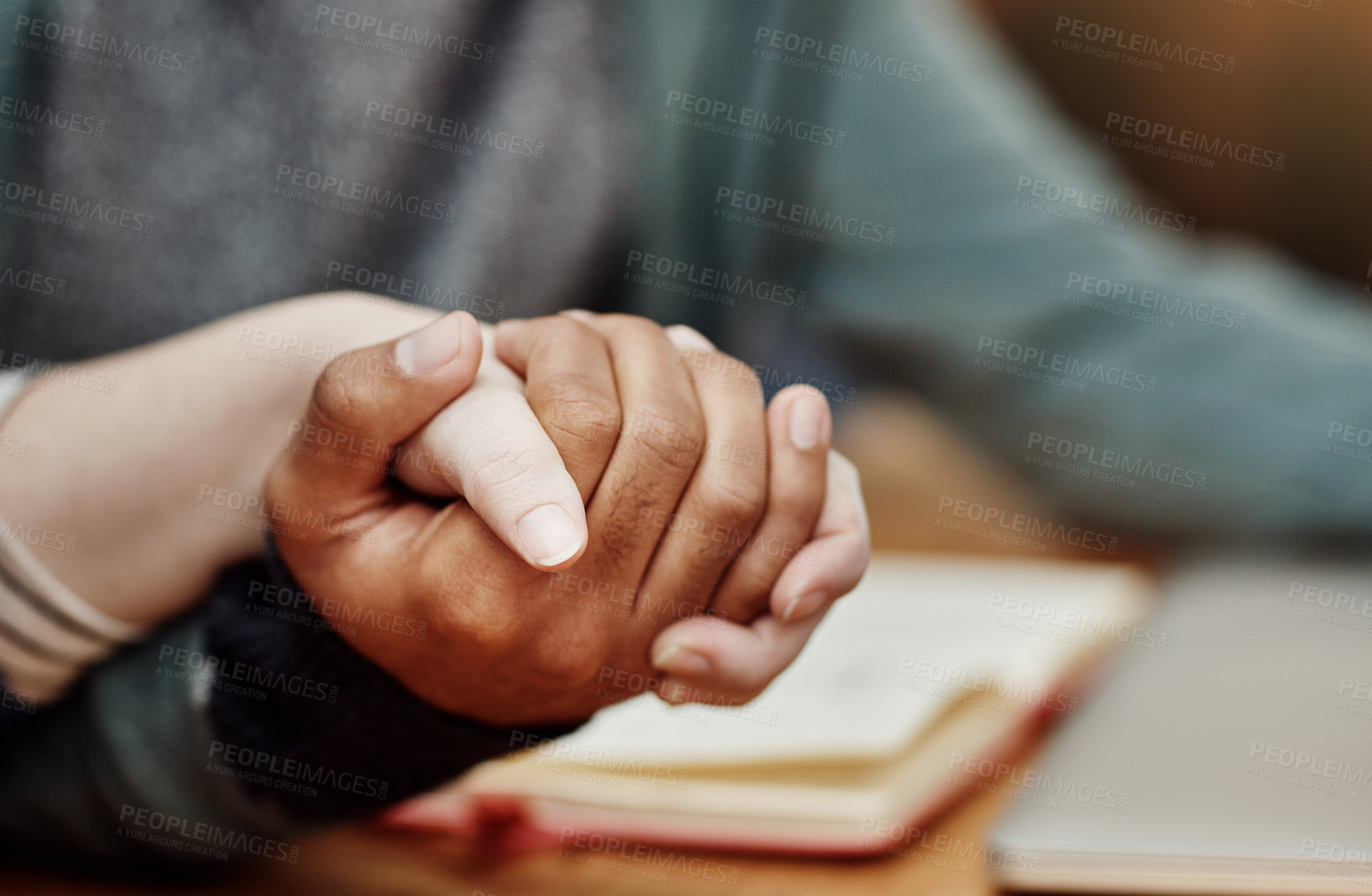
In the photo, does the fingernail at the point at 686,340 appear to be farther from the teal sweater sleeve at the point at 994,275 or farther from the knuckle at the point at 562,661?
the teal sweater sleeve at the point at 994,275

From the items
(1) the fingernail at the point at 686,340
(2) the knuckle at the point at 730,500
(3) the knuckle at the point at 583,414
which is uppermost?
(1) the fingernail at the point at 686,340

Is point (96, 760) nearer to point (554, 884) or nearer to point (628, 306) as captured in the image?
point (554, 884)

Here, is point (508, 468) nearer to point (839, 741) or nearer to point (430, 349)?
point (430, 349)

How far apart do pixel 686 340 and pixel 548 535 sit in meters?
0.10

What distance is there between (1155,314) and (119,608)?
59 cm

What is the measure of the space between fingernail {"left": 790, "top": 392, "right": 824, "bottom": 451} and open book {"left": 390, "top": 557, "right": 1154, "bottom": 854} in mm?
109

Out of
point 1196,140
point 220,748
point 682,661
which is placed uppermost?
point 1196,140

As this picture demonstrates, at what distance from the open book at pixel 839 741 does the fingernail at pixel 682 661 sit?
0.06m

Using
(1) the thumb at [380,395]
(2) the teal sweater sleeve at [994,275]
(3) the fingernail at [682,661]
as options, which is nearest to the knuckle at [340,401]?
(1) the thumb at [380,395]

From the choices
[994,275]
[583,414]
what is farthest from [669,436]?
[994,275]

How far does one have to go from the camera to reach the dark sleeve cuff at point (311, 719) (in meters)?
0.24

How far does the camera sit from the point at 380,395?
20 centimetres

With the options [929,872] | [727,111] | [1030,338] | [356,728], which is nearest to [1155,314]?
[1030,338]

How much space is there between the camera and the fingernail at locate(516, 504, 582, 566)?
Answer: 0.17 metres
